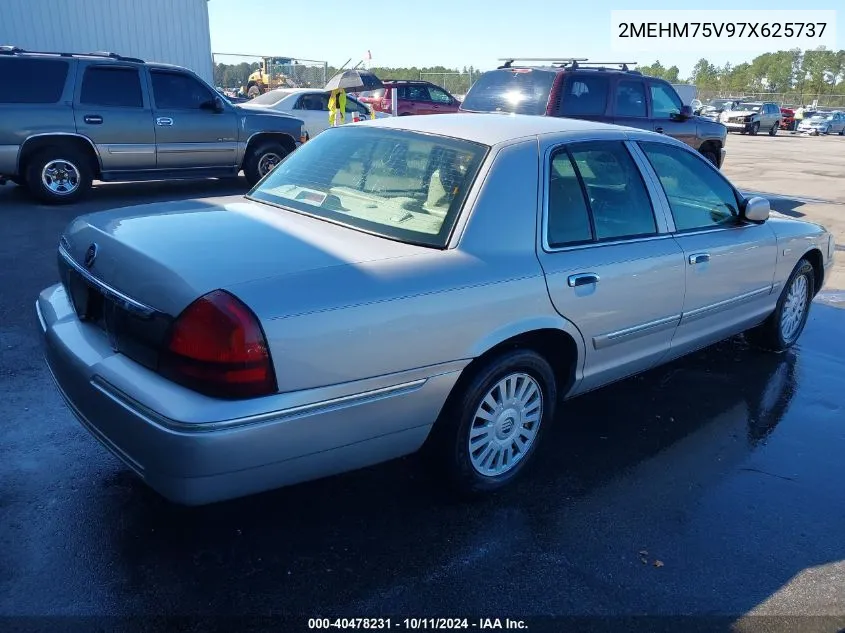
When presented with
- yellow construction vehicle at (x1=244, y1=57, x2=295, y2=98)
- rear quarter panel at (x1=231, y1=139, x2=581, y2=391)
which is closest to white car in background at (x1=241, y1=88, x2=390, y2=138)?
rear quarter panel at (x1=231, y1=139, x2=581, y2=391)

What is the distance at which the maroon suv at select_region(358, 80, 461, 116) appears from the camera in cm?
1858

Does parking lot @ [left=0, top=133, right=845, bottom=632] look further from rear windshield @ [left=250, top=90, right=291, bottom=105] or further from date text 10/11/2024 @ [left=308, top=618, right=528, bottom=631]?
rear windshield @ [left=250, top=90, right=291, bottom=105]

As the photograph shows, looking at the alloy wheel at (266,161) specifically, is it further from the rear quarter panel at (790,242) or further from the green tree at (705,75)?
the green tree at (705,75)

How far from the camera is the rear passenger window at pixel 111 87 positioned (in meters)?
9.06

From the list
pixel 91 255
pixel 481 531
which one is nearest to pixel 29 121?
pixel 91 255

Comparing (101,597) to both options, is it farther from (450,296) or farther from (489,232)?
(489,232)

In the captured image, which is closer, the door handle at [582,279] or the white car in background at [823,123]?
the door handle at [582,279]

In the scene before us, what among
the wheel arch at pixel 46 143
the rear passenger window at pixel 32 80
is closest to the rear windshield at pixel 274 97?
the wheel arch at pixel 46 143

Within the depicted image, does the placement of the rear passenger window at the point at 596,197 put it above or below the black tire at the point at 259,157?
above

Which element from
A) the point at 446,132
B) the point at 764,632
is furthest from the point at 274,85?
the point at 764,632

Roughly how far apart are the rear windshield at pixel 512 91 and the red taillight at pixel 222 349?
8.04m

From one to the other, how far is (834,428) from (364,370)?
10.1ft

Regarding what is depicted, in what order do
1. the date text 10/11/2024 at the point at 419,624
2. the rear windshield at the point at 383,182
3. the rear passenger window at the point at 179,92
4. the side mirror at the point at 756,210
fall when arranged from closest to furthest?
the date text 10/11/2024 at the point at 419,624 < the rear windshield at the point at 383,182 < the side mirror at the point at 756,210 < the rear passenger window at the point at 179,92

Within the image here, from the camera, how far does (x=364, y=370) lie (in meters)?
2.54
